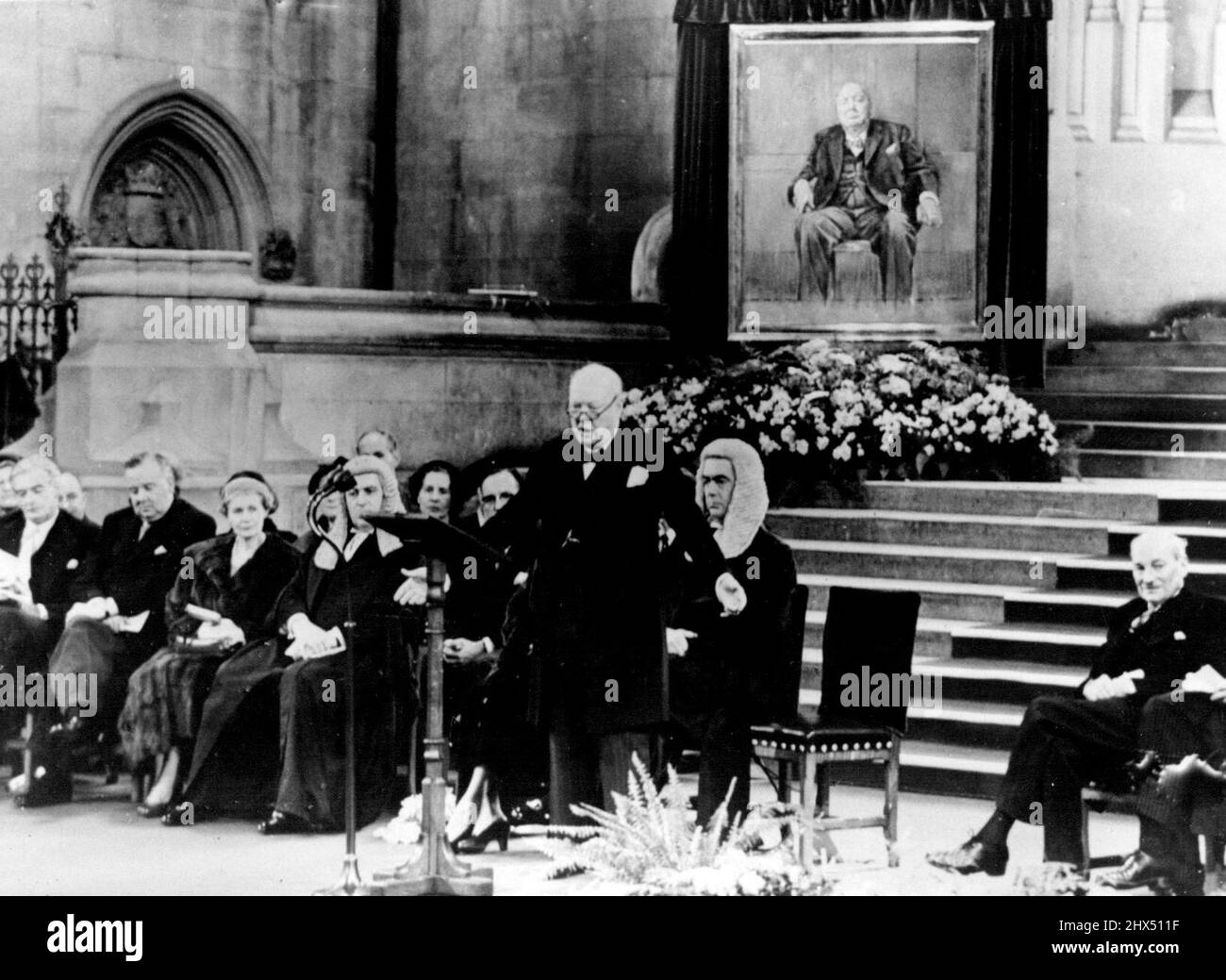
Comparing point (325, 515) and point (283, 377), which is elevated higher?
point (283, 377)

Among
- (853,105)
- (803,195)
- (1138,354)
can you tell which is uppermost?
(853,105)

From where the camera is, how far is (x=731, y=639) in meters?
8.05

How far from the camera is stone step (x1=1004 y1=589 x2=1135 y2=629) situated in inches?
373

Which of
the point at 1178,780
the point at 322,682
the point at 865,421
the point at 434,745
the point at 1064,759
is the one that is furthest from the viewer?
the point at 865,421

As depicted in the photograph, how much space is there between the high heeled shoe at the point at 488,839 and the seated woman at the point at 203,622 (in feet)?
4.37

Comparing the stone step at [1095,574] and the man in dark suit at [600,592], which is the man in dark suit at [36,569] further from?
the stone step at [1095,574]

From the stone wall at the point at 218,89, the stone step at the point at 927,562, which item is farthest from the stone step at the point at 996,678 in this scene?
the stone wall at the point at 218,89

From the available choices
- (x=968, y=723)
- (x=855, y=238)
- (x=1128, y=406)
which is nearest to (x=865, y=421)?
(x=855, y=238)

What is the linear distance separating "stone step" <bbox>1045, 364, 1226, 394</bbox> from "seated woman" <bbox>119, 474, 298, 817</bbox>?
5.14 m

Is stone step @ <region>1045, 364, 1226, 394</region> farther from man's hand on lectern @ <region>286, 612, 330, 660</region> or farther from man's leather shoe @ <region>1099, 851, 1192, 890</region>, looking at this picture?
man's hand on lectern @ <region>286, 612, 330, 660</region>

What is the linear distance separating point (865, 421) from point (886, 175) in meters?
1.79

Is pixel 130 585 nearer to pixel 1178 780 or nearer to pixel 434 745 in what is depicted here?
pixel 434 745

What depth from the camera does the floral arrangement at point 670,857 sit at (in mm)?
7367
